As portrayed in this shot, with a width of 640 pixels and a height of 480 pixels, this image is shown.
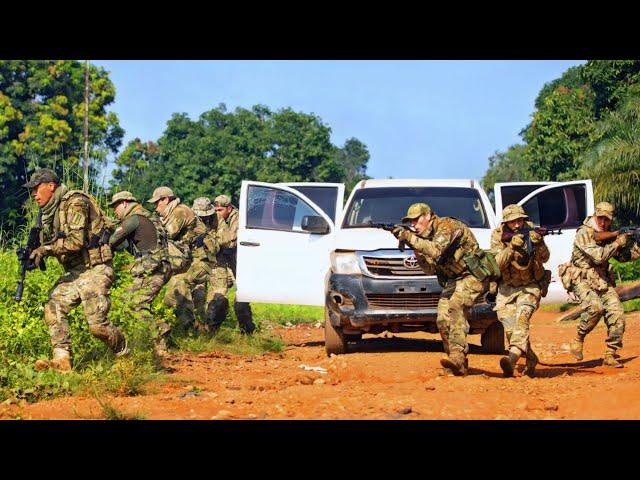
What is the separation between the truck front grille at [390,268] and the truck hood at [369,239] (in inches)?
5.7

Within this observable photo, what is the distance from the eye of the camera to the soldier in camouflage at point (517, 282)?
34.0 ft

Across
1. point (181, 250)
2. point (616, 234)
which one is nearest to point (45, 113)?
point (181, 250)

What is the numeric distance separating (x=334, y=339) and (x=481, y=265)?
8.46 ft

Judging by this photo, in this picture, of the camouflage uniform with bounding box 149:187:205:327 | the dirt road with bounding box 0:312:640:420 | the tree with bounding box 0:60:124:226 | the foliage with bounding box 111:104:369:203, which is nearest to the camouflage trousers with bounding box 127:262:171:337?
the dirt road with bounding box 0:312:640:420

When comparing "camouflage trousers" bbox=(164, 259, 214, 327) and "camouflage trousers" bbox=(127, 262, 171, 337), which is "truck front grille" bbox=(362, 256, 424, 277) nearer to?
"camouflage trousers" bbox=(127, 262, 171, 337)

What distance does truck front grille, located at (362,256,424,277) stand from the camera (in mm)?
11805

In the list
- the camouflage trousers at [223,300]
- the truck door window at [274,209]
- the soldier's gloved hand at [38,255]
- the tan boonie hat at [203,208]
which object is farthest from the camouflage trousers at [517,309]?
the tan boonie hat at [203,208]

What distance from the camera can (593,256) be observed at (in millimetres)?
11578

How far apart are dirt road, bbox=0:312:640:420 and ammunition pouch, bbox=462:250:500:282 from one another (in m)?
0.96
